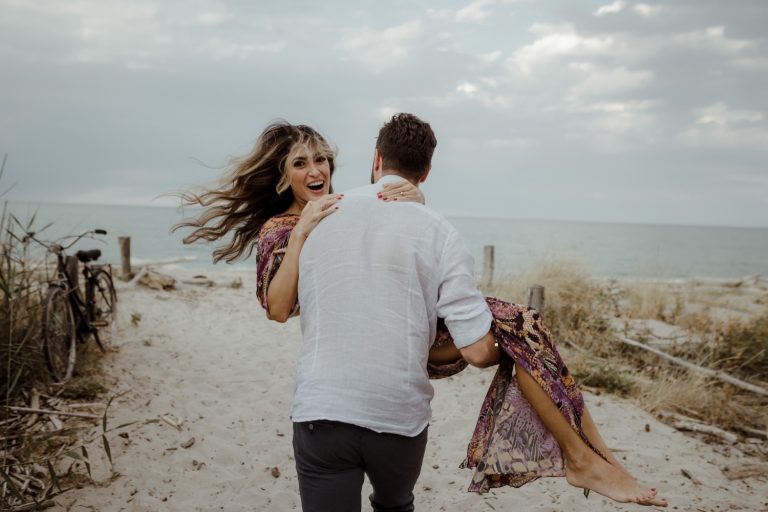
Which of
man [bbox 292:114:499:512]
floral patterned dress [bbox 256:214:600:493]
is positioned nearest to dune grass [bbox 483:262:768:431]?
floral patterned dress [bbox 256:214:600:493]

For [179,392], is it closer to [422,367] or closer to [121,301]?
[121,301]

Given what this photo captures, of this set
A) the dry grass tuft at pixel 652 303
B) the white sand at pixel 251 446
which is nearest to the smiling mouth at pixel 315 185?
the white sand at pixel 251 446

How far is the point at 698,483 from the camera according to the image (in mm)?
4820

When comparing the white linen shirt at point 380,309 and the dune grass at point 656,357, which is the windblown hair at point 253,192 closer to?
the white linen shirt at point 380,309

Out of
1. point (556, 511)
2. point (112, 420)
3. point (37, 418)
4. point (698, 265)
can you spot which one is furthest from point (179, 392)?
point (698, 265)

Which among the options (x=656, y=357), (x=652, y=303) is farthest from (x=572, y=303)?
(x=652, y=303)

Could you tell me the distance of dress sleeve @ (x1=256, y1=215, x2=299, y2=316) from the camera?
2242 millimetres

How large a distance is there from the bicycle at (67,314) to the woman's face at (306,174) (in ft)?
12.0

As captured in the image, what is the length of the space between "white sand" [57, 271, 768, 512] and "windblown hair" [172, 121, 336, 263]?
2.28 m

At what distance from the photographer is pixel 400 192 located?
197 cm

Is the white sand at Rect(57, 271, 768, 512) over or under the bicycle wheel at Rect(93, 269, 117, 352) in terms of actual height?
under

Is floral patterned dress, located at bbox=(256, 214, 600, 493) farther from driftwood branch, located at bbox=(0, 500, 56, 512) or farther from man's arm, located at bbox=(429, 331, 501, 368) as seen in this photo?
driftwood branch, located at bbox=(0, 500, 56, 512)

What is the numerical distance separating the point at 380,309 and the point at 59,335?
529 cm

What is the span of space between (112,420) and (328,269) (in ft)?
14.7
